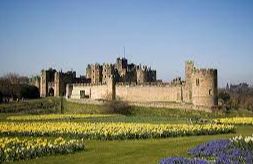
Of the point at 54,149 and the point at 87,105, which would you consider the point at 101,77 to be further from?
the point at 54,149

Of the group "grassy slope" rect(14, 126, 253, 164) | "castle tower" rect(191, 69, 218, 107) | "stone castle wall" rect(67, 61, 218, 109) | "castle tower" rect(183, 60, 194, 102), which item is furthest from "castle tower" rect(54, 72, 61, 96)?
"grassy slope" rect(14, 126, 253, 164)

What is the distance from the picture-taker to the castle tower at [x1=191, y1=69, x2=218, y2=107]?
63562mm

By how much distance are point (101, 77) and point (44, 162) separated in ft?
304

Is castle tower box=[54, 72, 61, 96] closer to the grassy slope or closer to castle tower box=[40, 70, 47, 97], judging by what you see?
castle tower box=[40, 70, 47, 97]

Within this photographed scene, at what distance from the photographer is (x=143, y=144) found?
22.9m

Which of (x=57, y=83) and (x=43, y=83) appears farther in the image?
(x=43, y=83)

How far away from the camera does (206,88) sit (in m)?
63.8

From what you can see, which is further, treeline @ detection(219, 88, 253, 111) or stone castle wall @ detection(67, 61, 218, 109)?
treeline @ detection(219, 88, 253, 111)

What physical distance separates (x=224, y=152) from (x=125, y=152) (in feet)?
13.7

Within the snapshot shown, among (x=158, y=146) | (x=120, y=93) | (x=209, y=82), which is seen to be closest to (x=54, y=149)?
(x=158, y=146)

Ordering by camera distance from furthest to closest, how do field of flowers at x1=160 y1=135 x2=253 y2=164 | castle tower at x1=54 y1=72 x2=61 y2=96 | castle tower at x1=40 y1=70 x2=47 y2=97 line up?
castle tower at x1=40 y1=70 x2=47 y2=97 → castle tower at x1=54 y1=72 x2=61 y2=96 → field of flowers at x1=160 y1=135 x2=253 y2=164

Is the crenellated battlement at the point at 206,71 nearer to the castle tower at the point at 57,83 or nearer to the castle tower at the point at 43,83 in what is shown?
the castle tower at the point at 57,83

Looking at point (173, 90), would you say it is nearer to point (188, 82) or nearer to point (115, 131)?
point (188, 82)

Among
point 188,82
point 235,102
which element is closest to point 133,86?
point 188,82
